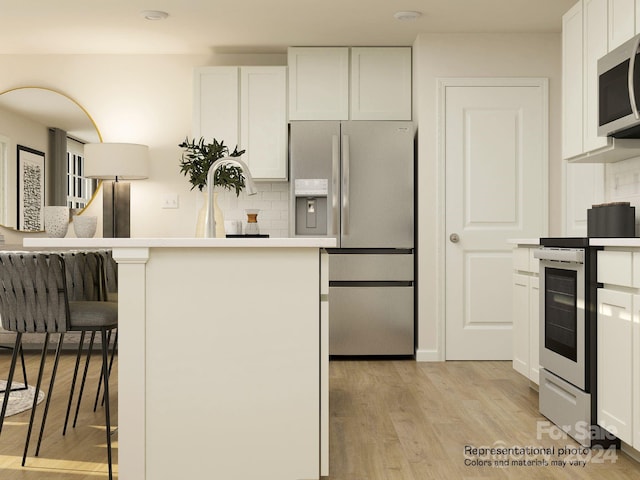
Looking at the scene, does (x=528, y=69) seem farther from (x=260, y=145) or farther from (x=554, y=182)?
(x=260, y=145)

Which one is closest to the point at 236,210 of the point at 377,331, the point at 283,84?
the point at 283,84

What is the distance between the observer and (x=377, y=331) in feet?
16.4

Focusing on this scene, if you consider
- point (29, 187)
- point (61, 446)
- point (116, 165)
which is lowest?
point (61, 446)

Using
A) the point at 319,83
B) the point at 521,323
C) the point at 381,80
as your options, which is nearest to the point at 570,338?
the point at 521,323

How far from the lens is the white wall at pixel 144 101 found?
5.47m

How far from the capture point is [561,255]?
309 centimetres

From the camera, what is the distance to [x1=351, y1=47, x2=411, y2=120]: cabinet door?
16.9ft

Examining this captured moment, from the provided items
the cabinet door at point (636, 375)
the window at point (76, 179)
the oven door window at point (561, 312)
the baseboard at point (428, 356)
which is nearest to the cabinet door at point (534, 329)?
the oven door window at point (561, 312)

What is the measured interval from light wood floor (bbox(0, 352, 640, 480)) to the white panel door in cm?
51

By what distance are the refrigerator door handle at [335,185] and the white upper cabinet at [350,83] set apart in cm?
31

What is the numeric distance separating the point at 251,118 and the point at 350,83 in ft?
2.79

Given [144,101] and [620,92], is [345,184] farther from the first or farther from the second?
[620,92]

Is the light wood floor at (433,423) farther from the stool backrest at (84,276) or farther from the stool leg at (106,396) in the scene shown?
the stool backrest at (84,276)

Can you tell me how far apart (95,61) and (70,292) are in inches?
119
